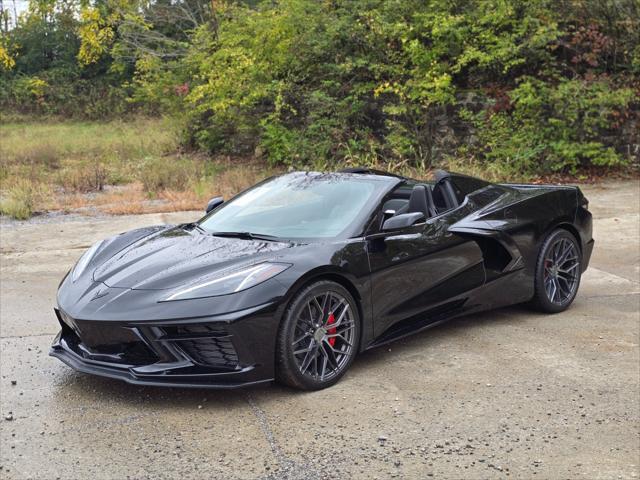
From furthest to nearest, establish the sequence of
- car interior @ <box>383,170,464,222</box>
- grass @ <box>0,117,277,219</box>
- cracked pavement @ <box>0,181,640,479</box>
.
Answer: grass @ <box>0,117,277,219</box> < car interior @ <box>383,170,464,222</box> < cracked pavement @ <box>0,181,640,479</box>

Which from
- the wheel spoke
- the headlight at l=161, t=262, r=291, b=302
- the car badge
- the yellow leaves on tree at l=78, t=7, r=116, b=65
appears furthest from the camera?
the yellow leaves on tree at l=78, t=7, r=116, b=65

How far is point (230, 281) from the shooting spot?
14.2ft

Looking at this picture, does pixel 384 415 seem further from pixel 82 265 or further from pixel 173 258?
pixel 82 265

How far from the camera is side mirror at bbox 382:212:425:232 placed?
16.5ft

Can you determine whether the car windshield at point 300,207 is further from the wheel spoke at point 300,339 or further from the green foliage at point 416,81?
the green foliage at point 416,81

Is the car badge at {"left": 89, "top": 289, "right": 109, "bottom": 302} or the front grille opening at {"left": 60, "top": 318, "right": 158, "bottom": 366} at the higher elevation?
the car badge at {"left": 89, "top": 289, "right": 109, "bottom": 302}

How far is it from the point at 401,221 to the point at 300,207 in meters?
0.78

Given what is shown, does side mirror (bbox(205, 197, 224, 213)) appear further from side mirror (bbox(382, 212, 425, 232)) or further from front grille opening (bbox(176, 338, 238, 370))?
front grille opening (bbox(176, 338, 238, 370))

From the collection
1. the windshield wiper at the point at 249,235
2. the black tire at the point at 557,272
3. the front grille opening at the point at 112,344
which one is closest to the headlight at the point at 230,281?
the front grille opening at the point at 112,344

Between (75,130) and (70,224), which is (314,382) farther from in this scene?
(75,130)

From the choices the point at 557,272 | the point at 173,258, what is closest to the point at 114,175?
the point at 557,272

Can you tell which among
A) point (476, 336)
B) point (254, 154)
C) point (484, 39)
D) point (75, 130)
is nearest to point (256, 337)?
point (476, 336)

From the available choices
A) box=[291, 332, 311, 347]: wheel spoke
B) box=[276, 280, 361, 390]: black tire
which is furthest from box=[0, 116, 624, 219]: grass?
box=[291, 332, 311, 347]: wheel spoke

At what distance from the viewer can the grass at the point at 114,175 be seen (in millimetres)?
12906
